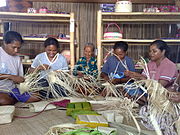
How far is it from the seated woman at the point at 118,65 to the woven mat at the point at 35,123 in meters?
1.02

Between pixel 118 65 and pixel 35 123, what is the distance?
1.58 meters

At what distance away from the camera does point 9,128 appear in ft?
4.52

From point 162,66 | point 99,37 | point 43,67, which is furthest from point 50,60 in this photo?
point 162,66

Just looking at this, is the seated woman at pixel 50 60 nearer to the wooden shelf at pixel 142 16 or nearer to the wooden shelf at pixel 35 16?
the wooden shelf at pixel 35 16

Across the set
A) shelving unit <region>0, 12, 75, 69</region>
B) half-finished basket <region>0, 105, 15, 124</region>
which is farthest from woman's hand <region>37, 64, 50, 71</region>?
half-finished basket <region>0, 105, 15, 124</region>

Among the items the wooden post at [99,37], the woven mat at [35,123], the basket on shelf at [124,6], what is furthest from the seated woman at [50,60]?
the basket on shelf at [124,6]

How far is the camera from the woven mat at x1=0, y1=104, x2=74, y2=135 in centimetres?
133

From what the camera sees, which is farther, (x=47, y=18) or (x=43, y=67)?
(x=47, y=18)

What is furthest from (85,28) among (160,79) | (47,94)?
(160,79)

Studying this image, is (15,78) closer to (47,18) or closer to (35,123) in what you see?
(35,123)

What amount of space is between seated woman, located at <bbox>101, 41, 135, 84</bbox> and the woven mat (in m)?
1.02

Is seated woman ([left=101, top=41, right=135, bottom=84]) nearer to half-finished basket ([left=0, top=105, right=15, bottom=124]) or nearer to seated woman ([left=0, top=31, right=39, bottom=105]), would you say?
seated woman ([left=0, top=31, right=39, bottom=105])

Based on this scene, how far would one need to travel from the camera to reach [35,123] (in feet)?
4.91

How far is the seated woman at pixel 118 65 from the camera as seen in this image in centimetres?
256
